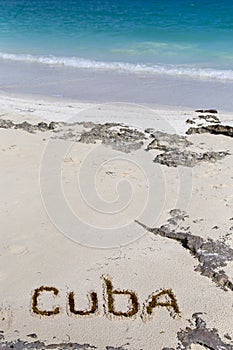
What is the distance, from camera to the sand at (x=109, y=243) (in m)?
3.43

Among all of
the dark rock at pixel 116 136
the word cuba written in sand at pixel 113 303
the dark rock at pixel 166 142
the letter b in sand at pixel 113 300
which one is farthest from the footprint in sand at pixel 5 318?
→ the dark rock at pixel 166 142

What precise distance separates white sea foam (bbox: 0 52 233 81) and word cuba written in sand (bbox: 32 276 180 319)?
10205 millimetres

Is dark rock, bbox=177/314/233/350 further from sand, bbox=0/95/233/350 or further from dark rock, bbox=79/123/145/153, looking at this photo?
dark rock, bbox=79/123/145/153

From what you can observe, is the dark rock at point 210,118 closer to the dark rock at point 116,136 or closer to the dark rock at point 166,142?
the dark rock at point 166,142

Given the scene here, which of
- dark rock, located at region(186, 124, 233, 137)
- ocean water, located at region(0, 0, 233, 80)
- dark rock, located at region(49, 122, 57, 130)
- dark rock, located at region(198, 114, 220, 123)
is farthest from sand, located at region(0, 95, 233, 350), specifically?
ocean water, located at region(0, 0, 233, 80)

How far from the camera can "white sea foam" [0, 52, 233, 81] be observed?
1358 centimetres

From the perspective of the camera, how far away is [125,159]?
6.26 meters

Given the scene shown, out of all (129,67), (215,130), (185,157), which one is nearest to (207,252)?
(185,157)

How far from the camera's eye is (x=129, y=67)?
Answer: 14.7m

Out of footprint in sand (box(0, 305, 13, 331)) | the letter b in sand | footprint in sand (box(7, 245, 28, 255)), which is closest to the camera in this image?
footprint in sand (box(0, 305, 13, 331))

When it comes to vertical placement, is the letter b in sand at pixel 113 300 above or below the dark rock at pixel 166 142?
below

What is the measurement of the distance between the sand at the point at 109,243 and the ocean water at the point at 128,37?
7860 mm

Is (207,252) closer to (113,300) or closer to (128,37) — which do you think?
(113,300)

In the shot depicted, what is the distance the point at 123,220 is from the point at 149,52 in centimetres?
1369
